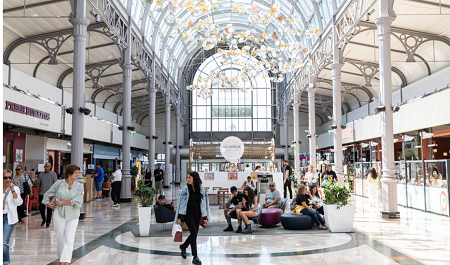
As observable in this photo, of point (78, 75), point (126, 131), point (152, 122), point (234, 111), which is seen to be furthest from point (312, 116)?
point (234, 111)

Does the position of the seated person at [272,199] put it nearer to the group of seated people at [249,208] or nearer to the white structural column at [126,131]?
the group of seated people at [249,208]

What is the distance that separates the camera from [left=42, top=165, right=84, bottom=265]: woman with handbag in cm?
575

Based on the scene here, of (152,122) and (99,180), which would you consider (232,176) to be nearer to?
(152,122)

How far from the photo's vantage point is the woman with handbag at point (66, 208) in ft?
18.9

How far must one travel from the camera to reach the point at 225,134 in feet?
135

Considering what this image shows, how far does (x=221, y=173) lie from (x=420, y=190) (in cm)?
835

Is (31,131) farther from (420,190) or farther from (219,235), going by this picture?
(420,190)

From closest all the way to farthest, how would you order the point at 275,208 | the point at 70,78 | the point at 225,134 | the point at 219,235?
the point at 219,235 → the point at 275,208 → the point at 70,78 → the point at 225,134

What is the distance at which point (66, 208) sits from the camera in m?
5.81

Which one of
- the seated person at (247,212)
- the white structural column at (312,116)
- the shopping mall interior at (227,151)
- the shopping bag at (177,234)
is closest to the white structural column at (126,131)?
the shopping mall interior at (227,151)

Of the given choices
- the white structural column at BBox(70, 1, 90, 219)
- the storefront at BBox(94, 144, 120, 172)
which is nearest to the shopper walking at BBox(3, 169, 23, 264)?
the white structural column at BBox(70, 1, 90, 219)

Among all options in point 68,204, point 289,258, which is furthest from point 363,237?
point 68,204

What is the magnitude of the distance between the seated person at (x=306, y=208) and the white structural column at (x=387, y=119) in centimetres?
241

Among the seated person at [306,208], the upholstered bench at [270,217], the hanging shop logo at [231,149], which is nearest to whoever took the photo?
the seated person at [306,208]
